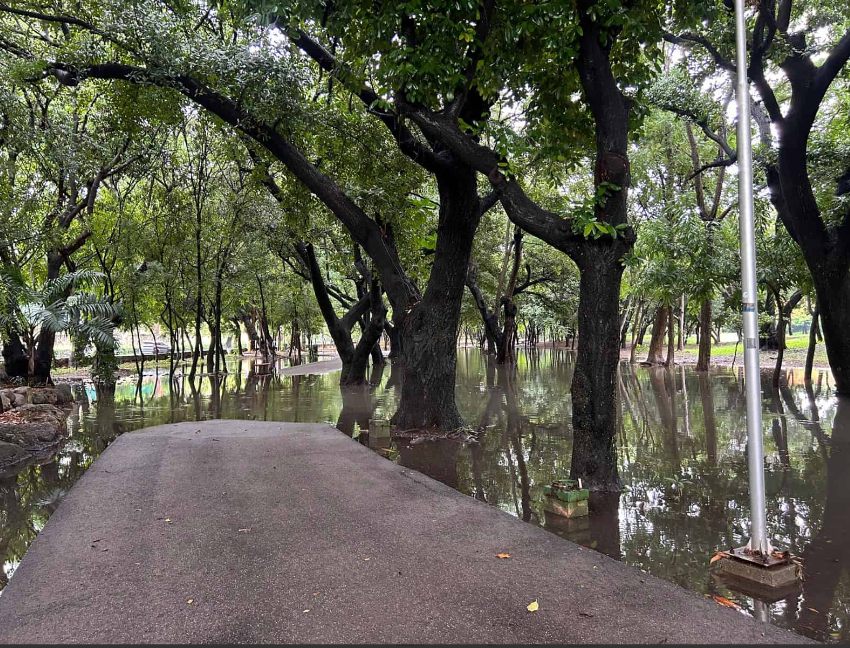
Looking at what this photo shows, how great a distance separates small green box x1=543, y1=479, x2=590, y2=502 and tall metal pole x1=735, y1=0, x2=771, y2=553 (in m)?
1.41

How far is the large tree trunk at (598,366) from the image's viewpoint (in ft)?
18.4

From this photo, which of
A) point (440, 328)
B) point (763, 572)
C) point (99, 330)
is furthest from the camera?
point (99, 330)

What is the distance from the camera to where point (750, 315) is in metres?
3.99

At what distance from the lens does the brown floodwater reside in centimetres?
414

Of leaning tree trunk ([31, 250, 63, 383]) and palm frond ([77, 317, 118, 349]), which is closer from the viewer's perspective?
palm frond ([77, 317, 118, 349])

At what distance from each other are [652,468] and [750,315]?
3.55m

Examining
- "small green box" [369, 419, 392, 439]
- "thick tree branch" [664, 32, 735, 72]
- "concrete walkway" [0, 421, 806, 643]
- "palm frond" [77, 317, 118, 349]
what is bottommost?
"small green box" [369, 419, 392, 439]

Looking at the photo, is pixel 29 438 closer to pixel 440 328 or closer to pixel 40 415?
pixel 40 415

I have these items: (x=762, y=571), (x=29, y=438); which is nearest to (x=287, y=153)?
(x=29, y=438)

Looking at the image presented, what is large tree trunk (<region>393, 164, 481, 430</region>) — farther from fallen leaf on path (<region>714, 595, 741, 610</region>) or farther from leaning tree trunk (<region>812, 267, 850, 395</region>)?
leaning tree trunk (<region>812, 267, 850, 395</region>)

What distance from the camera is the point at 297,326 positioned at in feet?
140

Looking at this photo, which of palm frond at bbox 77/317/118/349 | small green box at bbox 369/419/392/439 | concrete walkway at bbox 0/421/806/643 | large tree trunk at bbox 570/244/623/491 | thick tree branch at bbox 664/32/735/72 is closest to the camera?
concrete walkway at bbox 0/421/806/643

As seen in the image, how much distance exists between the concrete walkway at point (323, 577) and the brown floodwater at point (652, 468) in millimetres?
489

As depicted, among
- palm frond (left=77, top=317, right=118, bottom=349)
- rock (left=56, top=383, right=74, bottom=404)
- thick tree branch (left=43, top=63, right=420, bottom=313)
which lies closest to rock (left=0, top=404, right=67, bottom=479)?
rock (left=56, top=383, right=74, bottom=404)
